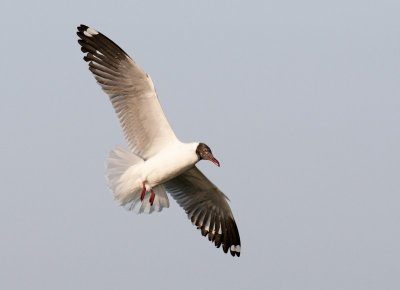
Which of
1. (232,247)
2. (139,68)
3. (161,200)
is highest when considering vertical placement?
(139,68)

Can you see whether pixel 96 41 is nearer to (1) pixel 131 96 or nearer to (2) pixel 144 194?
(1) pixel 131 96

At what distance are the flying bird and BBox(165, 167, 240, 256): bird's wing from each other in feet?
1.02

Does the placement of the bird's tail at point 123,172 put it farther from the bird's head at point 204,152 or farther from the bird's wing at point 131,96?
the bird's head at point 204,152

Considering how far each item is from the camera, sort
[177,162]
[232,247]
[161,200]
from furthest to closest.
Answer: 1. [232,247]
2. [161,200]
3. [177,162]

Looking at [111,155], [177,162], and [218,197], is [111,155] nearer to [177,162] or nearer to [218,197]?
[177,162]

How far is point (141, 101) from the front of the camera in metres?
12.8

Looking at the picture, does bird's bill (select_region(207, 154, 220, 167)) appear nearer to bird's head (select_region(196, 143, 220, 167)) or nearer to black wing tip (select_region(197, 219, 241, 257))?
bird's head (select_region(196, 143, 220, 167))

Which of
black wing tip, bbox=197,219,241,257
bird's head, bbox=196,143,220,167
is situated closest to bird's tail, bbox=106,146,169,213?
bird's head, bbox=196,143,220,167

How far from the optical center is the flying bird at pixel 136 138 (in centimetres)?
1271

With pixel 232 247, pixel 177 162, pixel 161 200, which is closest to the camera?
pixel 177 162

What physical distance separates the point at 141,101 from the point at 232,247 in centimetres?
290

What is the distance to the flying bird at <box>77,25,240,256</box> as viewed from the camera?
12.7m

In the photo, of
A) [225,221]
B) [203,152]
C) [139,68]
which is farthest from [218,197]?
[139,68]

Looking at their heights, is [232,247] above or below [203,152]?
below
